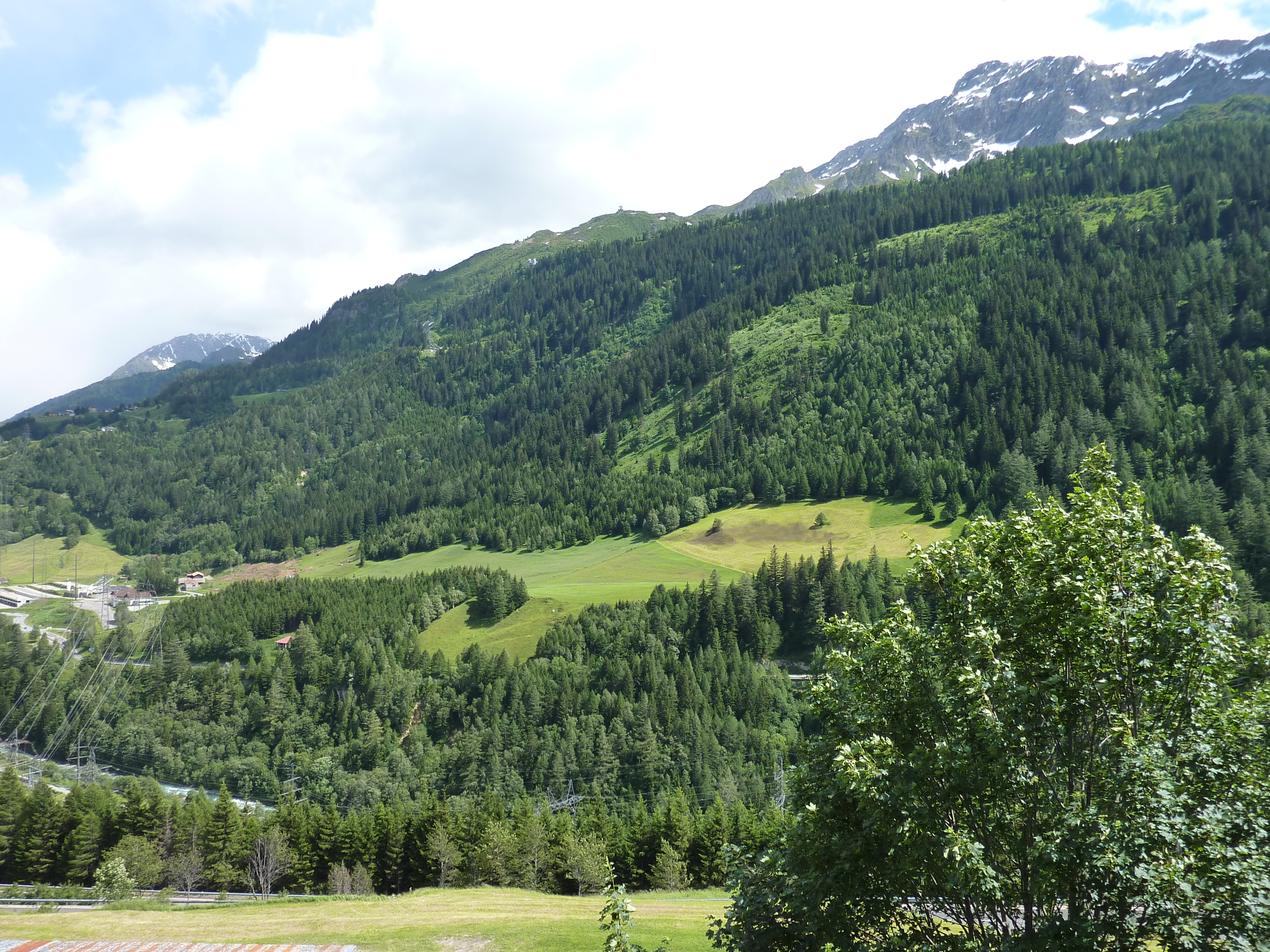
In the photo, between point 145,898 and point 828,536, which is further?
point 828,536

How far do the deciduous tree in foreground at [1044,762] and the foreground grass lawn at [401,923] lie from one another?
68.1 ft

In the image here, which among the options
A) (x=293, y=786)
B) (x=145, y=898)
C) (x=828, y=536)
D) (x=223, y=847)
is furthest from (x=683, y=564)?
(x=145, y=898)

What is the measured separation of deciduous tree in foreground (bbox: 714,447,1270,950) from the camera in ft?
40.0

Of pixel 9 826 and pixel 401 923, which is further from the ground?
pixel 401 923

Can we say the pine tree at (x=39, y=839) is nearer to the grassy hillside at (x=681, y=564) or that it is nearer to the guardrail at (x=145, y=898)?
the guardrail at (x=145, y=898)

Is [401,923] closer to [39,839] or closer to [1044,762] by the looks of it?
[1044,762]

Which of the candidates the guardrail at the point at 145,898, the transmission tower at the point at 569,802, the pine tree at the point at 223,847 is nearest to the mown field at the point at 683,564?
the transmission tower at the point at 569,802

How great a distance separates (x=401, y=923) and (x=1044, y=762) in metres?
41.4

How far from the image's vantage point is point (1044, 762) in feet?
47.9

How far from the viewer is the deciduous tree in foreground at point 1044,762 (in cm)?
1220

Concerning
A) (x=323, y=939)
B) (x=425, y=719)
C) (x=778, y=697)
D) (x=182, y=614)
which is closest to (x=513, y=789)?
(x=425, y=719)

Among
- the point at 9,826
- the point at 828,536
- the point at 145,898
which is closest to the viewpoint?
the point at 145,898

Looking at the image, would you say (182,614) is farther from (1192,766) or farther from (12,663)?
(1192,766)

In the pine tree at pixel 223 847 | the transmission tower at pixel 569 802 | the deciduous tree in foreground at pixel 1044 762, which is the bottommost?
the transmission tower at pixel 569 802
